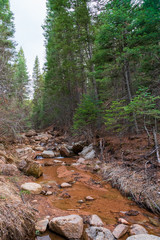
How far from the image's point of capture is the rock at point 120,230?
287 centimetres

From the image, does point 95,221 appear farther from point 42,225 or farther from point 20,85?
point 20,85

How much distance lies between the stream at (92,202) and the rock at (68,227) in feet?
0.45

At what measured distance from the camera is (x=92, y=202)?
4.35 meters

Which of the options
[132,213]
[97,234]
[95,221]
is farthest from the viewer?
[132,213]

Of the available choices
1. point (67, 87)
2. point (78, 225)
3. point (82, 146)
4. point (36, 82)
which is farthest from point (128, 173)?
point (36, 82)

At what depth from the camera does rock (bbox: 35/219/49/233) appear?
288 centimetres

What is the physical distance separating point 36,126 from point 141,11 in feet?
100

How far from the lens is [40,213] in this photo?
11.5 feet

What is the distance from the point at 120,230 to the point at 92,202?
1478 mm

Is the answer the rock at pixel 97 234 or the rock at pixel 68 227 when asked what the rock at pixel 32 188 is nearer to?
the rock at pixel 68 227

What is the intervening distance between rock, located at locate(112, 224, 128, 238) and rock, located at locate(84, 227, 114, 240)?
0.42ft

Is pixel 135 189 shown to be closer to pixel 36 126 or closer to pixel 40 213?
pixel 40 213

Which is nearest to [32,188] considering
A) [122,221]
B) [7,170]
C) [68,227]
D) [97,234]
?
[7,170]

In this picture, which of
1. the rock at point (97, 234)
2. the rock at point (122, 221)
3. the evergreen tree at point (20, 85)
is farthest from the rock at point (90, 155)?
the rock at point (97, 234)
